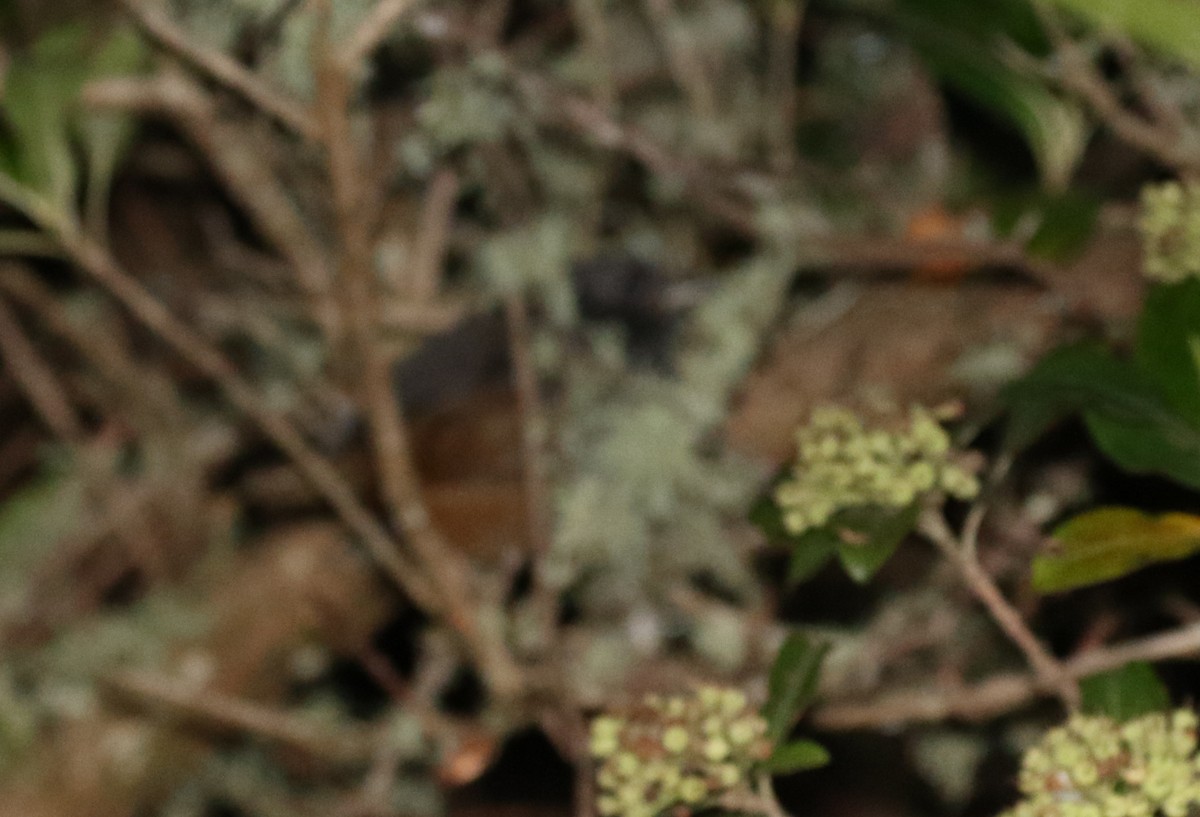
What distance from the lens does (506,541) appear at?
5.79ft

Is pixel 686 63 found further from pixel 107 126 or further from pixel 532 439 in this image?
pixel 107 126

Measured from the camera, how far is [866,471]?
928mm

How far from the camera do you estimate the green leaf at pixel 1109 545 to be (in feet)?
2.99

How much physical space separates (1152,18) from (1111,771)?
48cm

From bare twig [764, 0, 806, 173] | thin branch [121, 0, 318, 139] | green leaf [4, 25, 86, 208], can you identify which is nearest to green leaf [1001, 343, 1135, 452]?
thin branch [121, 0, 318, 139]

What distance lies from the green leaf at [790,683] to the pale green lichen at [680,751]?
56 mm

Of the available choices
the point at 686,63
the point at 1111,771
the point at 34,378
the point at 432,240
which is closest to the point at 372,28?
the point at 1111,771

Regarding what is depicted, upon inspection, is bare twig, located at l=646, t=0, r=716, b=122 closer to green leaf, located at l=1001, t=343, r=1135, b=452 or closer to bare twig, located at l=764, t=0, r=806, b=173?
bare twig, located at l=764, t=0, r=806, b=173

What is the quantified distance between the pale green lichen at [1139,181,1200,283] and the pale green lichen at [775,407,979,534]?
258mm

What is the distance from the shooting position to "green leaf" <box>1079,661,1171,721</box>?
95 cm

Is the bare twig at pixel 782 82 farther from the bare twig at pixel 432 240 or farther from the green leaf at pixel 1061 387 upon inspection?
the green leaf at pixel 1061 387

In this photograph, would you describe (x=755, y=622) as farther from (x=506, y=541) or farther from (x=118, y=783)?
(x=118, y=783)

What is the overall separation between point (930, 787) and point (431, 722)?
0.70m

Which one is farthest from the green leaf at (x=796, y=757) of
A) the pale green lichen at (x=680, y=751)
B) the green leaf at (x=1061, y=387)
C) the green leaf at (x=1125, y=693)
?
the green leaf at (x=1061, y=387)
